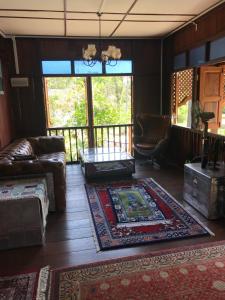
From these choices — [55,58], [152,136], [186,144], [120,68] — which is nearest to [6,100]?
[55,58]

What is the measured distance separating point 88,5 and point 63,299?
3354mm

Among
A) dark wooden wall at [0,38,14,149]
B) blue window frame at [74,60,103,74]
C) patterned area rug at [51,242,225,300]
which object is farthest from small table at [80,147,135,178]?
patterned area rug at [51,242,225,300]

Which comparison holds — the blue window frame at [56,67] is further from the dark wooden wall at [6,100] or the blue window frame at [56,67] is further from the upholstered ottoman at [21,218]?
the upholstered ottoman at [21,218]

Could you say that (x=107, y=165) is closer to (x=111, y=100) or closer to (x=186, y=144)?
(x=186, y=144)

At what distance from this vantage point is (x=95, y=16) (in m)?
3.82

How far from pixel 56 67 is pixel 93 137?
1.66 metres

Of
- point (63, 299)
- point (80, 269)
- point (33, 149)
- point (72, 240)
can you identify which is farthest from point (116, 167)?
point (63, 299)

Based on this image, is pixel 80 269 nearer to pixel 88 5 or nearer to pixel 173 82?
pixel 88 5

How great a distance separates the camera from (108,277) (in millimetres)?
2031

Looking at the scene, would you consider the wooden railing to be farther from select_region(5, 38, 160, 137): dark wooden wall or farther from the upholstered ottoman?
the upholstered ottoman

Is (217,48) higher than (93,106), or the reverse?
(217,48)

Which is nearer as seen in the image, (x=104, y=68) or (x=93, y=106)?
(x=104, y=68)

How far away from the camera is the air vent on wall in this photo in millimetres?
4999

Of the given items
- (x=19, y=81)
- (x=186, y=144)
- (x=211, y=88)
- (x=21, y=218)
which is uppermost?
(x=19, y=81)
